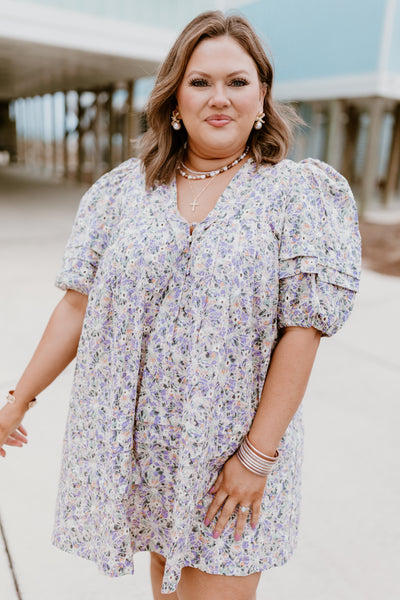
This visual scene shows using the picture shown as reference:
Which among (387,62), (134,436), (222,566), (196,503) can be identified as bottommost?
(222,566)

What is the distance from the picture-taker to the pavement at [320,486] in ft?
6.29

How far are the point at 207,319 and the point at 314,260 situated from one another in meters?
0.26

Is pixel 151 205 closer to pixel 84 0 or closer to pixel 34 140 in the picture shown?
pixel 84 0

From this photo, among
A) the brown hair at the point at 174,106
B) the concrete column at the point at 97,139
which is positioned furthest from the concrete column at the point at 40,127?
the brown hair at the point at 174,106

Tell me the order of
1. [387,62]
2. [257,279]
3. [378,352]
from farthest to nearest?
[387,62], [378,352], [257,279]

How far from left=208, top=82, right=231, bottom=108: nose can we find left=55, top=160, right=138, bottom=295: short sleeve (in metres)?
0.34

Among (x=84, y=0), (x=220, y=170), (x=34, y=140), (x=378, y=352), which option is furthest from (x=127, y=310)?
(x=34, y=140)

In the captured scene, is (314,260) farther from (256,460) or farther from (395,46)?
(395,46)

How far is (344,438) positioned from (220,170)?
2.00 metres

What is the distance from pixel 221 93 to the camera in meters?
1.21

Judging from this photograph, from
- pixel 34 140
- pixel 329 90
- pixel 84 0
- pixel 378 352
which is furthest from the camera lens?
pixel 34 140

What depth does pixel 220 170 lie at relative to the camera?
4.27 ft

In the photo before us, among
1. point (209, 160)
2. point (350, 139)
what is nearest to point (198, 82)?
point (209, 160)

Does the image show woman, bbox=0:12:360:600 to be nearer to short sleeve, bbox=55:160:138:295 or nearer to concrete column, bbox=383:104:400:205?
short sleeve, bbox=55:160:138:295
